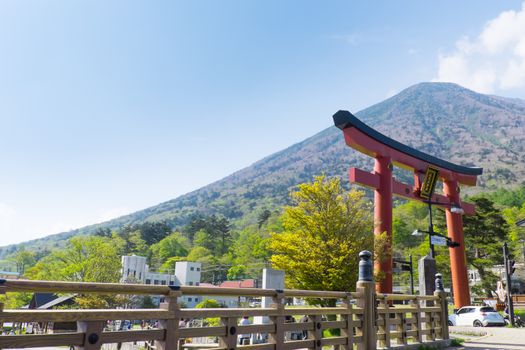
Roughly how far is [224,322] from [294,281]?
12.3m

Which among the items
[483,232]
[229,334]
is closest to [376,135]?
[229,334]

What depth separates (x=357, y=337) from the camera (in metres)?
7.79

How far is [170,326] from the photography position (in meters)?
4.98

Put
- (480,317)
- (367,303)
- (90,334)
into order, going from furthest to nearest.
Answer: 1. (480,317)
2. (367,303)
3. (90,334)

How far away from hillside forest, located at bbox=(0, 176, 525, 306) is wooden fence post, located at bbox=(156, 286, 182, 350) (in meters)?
11.8

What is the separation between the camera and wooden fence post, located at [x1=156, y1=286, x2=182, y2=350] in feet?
16.2

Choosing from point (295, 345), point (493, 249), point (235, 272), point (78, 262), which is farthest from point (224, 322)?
point (235, 272)

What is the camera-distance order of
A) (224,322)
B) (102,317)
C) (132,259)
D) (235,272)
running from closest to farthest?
1. (102,317)
2. (224,322)
3. (132,259)
4. (235,272)

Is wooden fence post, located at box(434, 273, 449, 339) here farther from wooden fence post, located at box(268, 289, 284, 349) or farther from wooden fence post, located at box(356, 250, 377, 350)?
wooden fence post, located at box(268, 289, 284, 349)

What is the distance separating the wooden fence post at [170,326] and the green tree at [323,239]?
11.8 m

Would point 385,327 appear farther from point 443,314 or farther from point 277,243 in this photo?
point 277,243

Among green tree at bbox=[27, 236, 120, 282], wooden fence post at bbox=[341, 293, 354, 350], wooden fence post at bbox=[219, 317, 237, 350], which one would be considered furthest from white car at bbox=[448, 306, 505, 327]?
green tree at bbox=[27, 236, 120, 282]

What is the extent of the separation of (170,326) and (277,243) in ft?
40.2

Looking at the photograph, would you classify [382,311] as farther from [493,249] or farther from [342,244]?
[493,249]
